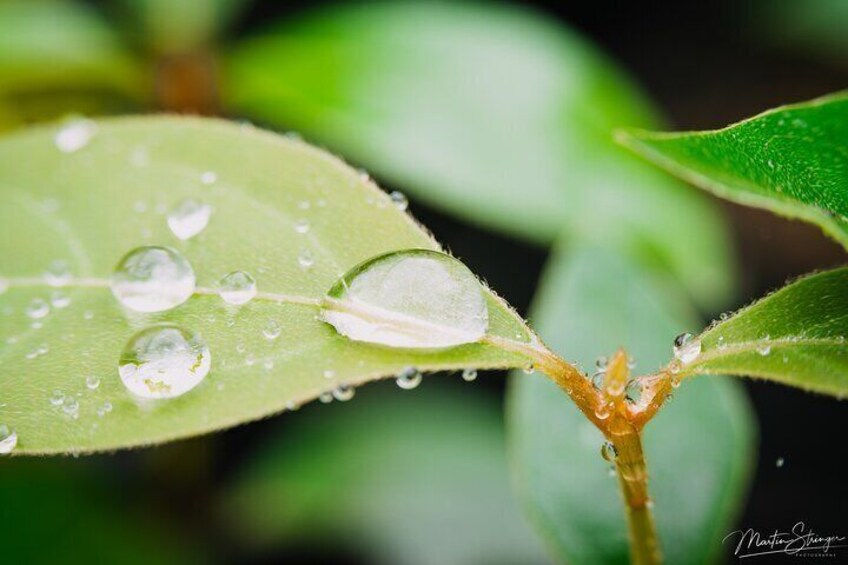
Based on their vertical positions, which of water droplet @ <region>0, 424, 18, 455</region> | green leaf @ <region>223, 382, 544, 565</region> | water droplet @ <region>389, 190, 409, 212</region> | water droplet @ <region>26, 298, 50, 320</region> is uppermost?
water droplet @ <region>389, 190, 409, 212</region>

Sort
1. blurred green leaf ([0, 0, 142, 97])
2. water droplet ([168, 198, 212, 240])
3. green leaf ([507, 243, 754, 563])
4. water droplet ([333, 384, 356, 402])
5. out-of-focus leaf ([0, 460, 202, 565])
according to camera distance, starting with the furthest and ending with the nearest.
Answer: blurred green leaf ([0, 0, 142, 97]) < out-of-focus leaf ([0, 460, 202, 565]) < green leaf ([507, 243, 754, 563]) < water droplet ([168, 198, 212, 240]) < water droplet ([333, 384, 356, 402])

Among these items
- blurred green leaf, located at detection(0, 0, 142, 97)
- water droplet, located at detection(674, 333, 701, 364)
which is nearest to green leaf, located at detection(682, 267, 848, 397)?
water droplet, located at detection(674, 333, 701, 364)

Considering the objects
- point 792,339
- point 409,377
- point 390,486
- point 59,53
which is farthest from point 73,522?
point 792,339

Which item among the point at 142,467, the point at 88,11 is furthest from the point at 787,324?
the point at 88,11

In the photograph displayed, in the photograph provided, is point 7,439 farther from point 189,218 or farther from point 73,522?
point 73,522

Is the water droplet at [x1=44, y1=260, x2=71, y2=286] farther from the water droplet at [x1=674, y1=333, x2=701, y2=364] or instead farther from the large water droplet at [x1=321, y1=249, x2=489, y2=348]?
the water droplet at [x1=674, y1=333, x2=701, y2=364]

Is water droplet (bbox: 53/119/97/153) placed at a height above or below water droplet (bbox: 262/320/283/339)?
below

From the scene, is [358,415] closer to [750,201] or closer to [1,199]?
[1,199]
